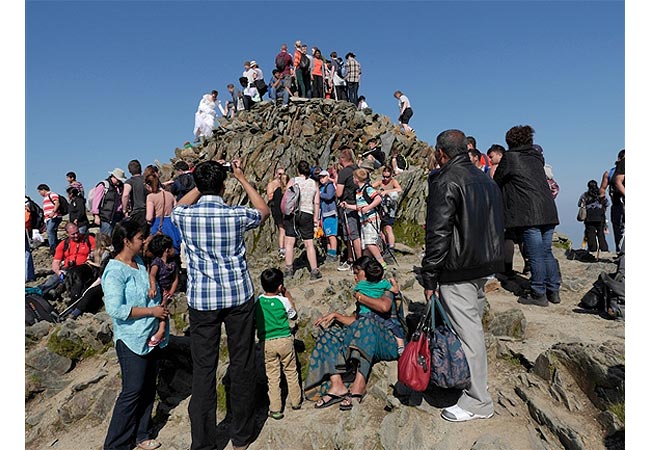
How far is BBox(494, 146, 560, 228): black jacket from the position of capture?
705cm

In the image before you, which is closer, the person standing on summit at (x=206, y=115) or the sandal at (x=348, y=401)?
the sandal at (x=348, y=401)

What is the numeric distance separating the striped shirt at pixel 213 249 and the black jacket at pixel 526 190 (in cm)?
483

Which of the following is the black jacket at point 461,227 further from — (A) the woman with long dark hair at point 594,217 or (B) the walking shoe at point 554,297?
(A) the woman with long dark hair at point 594,217

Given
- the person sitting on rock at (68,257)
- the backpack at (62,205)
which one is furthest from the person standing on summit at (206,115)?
the person sitting on rock at (68,257)

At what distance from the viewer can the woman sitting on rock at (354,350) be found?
551cm

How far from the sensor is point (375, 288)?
231 inches

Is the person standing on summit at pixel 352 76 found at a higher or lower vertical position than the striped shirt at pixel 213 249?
higher

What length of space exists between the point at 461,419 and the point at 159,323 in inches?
147

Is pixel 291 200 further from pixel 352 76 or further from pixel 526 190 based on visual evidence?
pixel 352 76

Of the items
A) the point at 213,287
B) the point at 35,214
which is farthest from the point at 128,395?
the point at 35,214

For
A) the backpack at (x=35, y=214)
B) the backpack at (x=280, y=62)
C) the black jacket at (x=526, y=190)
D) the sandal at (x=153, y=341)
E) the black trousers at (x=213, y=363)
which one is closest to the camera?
the black trousers at (x=213, y=363)

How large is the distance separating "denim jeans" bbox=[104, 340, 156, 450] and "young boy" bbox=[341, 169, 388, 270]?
18.2 ft

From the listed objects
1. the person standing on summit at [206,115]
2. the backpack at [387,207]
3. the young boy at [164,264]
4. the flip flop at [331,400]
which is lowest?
the flip flop at [331,400]

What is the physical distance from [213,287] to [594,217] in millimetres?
11676
